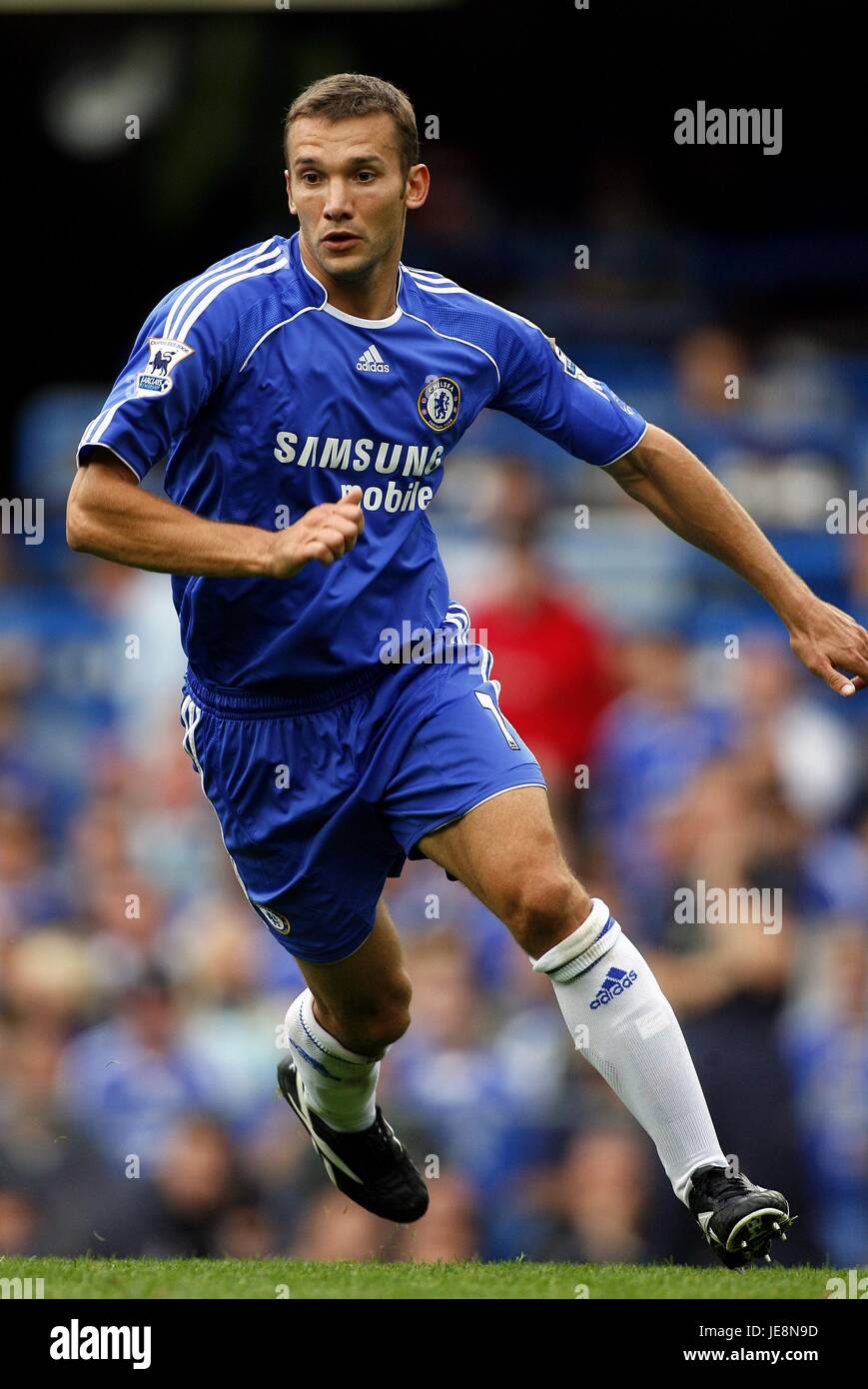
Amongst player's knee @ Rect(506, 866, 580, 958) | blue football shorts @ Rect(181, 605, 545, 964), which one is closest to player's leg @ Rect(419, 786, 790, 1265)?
player's knee @ Rect(506, 866, 580, 958)

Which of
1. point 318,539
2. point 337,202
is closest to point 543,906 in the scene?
point 318,539

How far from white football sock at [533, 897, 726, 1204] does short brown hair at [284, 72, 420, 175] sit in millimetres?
2113

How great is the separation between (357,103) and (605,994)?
7.85 feet

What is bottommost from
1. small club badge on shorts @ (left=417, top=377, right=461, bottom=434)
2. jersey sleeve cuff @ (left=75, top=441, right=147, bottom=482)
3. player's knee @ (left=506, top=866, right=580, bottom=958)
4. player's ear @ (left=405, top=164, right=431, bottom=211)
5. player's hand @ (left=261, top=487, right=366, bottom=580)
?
player's knee @ (left=506, top=866, right=580, bottom=958)

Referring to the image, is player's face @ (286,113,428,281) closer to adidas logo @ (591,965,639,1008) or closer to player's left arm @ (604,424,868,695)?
player's left arm @ (604,424,868,695)

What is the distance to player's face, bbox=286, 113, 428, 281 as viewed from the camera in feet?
17.7

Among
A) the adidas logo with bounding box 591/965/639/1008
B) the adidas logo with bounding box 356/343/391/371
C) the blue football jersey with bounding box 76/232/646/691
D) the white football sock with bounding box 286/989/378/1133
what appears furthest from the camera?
the white football sock with bounding box 286/989/378/1133

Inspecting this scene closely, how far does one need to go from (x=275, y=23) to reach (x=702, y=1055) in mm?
9615

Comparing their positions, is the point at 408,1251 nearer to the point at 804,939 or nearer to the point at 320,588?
the point at 804,939

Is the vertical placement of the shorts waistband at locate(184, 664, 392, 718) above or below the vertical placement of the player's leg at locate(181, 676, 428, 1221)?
above

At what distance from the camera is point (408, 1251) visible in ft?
27.2

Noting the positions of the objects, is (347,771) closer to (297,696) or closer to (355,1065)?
(297,696)

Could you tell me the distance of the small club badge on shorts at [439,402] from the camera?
5.62 meters

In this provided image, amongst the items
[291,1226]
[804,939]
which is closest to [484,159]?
[804,939]
